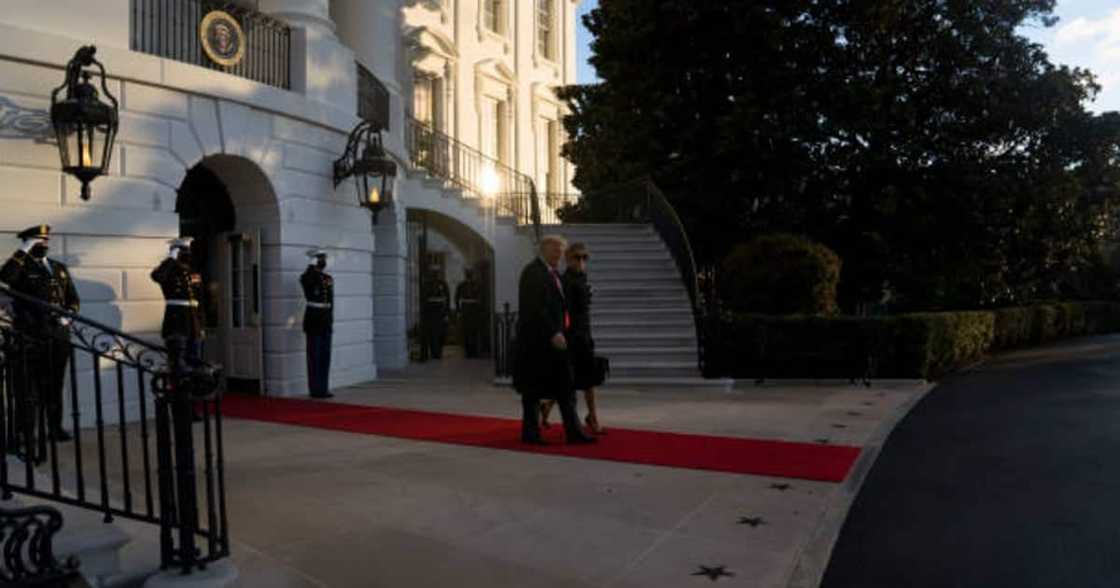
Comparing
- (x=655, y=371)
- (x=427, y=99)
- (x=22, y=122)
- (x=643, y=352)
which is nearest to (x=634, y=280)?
(x=643, y=352)

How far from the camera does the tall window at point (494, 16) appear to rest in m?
26.8

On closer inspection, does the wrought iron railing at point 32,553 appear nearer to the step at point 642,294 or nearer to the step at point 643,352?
the step at point 643,352

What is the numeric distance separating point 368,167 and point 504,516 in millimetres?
7511

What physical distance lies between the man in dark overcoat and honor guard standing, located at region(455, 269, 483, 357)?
1027cm

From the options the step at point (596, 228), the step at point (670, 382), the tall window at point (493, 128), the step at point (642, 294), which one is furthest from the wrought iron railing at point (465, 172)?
Answer: the step at point (670, 382)

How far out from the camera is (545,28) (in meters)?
Result: 29.9

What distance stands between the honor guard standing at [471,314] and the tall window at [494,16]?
12395 millimetres

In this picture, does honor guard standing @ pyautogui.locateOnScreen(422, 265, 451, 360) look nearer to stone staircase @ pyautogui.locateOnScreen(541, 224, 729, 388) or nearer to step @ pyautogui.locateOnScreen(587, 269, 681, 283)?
stone staircase @ pyautogui.locateOnScreen(541, 224, 729, 388)

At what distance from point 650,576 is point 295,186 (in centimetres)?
844

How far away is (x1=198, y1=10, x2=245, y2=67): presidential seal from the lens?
9.91 meters

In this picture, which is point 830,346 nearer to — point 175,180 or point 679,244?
point 679,244

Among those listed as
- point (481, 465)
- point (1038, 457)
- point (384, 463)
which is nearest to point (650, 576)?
point (481, 465)

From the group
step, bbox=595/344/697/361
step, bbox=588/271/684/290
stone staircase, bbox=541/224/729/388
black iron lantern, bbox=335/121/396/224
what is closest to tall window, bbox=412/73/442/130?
stone staircase, bbox=541/224/729/388

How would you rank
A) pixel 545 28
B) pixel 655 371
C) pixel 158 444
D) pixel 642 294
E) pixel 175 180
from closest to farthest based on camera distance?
pixel 158 444 < pixel 175 180 < pixel 655 371 < pixel 642 294 < pixel 545 28
